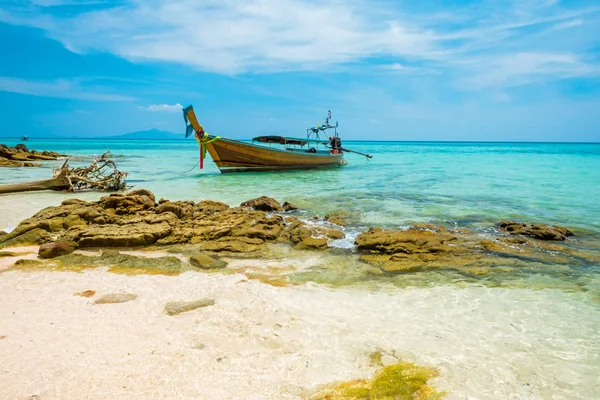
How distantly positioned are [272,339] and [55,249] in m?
5.01

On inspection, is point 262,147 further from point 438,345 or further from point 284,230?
point 438,345

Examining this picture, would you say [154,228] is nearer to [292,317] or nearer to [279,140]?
[292,317]

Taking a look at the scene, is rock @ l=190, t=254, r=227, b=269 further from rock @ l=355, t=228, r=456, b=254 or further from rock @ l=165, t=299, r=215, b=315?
rock @ l=355, t=228, r=456, b=254

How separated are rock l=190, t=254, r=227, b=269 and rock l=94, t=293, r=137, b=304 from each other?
5.13ft

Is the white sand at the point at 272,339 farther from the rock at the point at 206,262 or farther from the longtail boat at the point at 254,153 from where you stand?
the longtail boat at the point at 254,153

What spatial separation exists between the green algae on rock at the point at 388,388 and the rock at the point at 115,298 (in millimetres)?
2920

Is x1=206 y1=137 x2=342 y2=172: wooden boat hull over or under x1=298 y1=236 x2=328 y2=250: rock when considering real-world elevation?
over

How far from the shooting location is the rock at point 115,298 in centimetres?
473

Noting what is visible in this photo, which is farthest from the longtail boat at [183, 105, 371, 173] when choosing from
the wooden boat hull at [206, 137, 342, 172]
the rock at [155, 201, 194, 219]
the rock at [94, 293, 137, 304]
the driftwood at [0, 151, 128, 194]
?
the rock at [94, 293, 137, 304]

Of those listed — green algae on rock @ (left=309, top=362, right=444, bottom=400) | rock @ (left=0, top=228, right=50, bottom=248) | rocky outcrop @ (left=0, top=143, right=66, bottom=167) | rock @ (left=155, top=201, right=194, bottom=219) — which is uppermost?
rocky outcrop @ (left=0, top=143, right=66, bottom=167)

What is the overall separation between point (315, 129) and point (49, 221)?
82.6 feet

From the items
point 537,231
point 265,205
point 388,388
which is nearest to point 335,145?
point 265,205

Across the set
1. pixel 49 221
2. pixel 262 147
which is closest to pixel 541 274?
pixel 49 221

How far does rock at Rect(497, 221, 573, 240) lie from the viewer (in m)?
8.72
